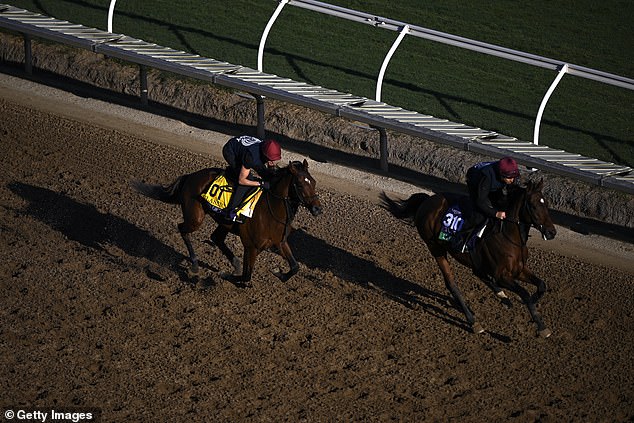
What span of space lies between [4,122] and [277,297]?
18.7 ft

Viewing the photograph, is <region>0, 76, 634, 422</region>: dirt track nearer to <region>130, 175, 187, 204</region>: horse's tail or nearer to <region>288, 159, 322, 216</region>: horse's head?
<region>130, 175, 187, 204</region>: horse's tail

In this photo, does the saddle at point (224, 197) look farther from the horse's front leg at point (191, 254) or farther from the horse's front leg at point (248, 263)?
the horse's front leg at point (191, 254)

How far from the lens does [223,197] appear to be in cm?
1019

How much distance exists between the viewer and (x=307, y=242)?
459 inches

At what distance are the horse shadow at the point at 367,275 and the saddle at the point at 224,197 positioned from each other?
4.36ft

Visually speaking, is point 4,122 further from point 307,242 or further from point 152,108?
point 307,242

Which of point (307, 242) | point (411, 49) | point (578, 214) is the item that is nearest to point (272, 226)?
point (307, 242)

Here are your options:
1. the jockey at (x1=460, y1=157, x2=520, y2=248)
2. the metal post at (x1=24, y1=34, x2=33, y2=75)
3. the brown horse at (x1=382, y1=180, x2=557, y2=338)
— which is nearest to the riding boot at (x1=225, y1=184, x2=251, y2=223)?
the brown horse at (x1=382, y1=180, x2=557, y2=338)

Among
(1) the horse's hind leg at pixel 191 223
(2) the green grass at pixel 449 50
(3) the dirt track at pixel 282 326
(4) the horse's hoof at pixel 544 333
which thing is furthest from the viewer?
(2) the green grass at pixel 449 50

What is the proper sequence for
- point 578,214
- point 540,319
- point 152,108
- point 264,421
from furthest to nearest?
1. point 152,108
2. point 578,214
3. point 540,319
4. point 264,421

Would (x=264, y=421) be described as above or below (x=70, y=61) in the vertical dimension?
below

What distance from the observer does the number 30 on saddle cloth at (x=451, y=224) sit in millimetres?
10047

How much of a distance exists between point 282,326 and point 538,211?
2.62 meters

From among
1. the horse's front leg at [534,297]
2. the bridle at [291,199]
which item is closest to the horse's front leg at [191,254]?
the bridle at [291,199]
